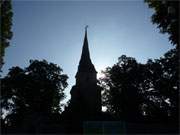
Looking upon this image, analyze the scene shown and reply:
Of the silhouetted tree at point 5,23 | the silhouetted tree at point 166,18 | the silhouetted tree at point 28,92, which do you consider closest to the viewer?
the silhouetted tree at point 166,18

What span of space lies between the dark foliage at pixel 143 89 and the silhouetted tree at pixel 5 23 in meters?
29.8

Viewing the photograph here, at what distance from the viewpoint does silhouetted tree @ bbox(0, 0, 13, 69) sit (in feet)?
57.9

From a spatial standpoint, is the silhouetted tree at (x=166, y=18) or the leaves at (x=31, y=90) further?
the leaves at (x=31, y=90)

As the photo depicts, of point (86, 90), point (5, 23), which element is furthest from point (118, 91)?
point (5, 23)

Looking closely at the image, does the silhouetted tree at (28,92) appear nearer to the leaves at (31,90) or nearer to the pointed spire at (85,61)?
the leaves at (31,90)

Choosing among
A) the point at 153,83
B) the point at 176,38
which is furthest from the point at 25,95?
the point at 176,38

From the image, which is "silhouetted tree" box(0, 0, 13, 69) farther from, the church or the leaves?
the leaves

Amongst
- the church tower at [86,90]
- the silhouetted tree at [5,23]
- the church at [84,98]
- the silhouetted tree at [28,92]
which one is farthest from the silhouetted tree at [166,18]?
the silhouetted tree at [28,92]

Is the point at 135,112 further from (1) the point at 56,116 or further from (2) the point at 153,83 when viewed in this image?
(1) the point at 56,116

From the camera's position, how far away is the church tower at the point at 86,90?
3921cm

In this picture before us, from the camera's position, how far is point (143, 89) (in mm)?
48094

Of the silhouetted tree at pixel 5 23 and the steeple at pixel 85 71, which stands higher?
the steeple at pixel 85 71

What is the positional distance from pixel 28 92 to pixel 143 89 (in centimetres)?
2042

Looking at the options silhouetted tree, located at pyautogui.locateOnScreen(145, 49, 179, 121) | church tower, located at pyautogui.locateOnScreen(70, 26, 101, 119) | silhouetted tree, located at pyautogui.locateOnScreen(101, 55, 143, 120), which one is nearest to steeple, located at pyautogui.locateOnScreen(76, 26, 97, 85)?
church tower, located at pyautogui.locateOnScreen(70, 26, 101, 119)
